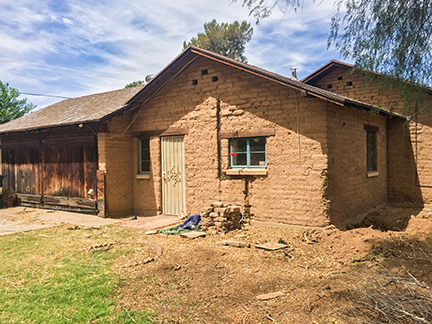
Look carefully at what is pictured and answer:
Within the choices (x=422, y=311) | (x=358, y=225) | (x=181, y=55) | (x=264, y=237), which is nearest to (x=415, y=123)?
(x=358, y=225)

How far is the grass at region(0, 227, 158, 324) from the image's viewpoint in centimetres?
421

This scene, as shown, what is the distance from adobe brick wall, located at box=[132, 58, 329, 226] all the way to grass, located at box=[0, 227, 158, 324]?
3.47 metres

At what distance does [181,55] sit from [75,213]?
265 inches

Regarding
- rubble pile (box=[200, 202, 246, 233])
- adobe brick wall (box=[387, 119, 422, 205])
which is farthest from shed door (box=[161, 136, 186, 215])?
adobe brick wall (box=[387, 119, 422, 205])

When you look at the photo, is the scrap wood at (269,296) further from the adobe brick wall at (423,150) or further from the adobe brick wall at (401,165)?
the adobe brick wall at (423,150)

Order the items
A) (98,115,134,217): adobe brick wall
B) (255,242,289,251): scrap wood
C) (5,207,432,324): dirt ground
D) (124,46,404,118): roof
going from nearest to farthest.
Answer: (5,207,432,324): dirt ground
(255,242,289,251): scrap wood
(124,46,404,118): roof
(98,115,134,217): adobe brick wall

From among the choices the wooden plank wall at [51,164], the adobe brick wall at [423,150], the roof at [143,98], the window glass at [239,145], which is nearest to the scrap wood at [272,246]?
the window glass at [239,145]

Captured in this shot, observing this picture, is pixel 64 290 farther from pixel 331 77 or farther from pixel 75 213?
pixel 331 77

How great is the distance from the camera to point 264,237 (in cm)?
791

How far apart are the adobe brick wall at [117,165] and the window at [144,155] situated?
35 cm

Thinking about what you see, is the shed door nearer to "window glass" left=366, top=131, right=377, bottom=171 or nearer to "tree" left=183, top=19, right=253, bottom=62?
"window glass" left=366, top=131, right=377, bottom=171

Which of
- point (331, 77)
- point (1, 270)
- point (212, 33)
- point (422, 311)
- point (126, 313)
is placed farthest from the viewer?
point (212, 33)

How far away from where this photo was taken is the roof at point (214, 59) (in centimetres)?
768

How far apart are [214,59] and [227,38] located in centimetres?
2182
